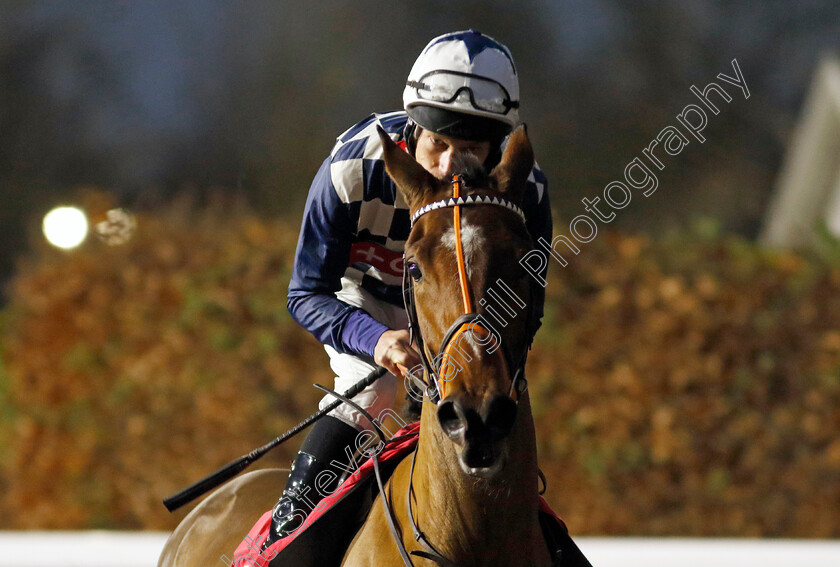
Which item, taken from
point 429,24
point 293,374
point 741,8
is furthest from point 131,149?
point 741,8

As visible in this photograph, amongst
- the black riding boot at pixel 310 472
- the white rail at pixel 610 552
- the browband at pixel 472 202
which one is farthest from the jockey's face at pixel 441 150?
the white rail at pixel 610 552

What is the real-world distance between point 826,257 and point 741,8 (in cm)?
672

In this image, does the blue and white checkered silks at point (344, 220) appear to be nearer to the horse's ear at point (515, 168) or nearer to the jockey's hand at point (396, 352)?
the jockey's hand at point (396, 352)

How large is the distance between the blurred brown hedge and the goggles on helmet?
3.22 m

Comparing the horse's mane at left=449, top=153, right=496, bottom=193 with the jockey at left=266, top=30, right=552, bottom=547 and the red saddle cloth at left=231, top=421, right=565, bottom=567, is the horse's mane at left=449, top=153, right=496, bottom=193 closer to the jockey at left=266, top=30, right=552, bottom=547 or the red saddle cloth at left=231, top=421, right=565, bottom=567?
the jockey at left=266, top=30, right=552, bottom=547

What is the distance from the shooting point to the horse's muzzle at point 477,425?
176cm

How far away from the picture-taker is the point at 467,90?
2316mm

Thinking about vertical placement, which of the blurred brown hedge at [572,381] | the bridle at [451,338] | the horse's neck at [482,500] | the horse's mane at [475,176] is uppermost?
the blurred brown hedge at [572,381]

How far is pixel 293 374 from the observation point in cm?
567

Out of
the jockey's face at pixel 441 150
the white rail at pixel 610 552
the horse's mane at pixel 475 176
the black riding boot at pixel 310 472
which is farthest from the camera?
the white rail at pixel 610 552

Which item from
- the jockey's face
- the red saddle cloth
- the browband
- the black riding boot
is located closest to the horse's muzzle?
the browband

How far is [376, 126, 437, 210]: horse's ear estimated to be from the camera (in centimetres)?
211

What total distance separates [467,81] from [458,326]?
2.55ft

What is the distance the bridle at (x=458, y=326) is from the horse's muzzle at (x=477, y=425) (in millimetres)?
78
